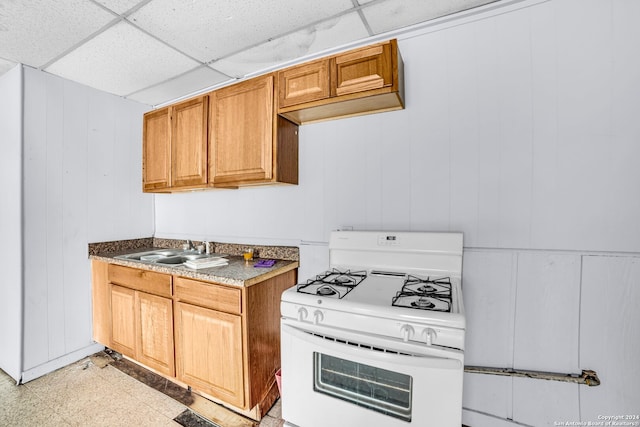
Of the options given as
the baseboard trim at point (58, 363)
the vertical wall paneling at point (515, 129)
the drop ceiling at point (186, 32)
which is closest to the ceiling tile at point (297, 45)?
the drop ceiling at point (186, 32)

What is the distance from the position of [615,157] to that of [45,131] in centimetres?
364

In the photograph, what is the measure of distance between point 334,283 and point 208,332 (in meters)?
0.86

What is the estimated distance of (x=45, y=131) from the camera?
6.99 ft

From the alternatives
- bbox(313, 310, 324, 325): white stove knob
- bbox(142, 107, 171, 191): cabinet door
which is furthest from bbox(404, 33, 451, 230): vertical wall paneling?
bbox(142, 107, 171, 191): cabinet door

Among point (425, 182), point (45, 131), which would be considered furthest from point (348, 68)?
point (45, 131)

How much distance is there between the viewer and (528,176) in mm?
1461

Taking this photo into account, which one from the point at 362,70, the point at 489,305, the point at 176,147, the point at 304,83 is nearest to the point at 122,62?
the point at 176,147

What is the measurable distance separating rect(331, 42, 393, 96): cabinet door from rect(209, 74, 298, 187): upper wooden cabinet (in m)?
0.46

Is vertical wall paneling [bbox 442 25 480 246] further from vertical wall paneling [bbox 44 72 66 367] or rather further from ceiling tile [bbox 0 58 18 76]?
ceiling tile [bbox 0 58 18 76]

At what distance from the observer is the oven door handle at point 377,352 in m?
0.99

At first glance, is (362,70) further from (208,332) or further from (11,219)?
(11,219)

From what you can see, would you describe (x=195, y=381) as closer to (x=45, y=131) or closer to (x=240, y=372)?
(x=240, y=372)

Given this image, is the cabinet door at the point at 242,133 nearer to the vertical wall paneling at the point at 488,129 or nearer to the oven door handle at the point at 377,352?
the oven door handle at the point at 377,352

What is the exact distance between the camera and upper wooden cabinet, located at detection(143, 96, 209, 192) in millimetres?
2117
